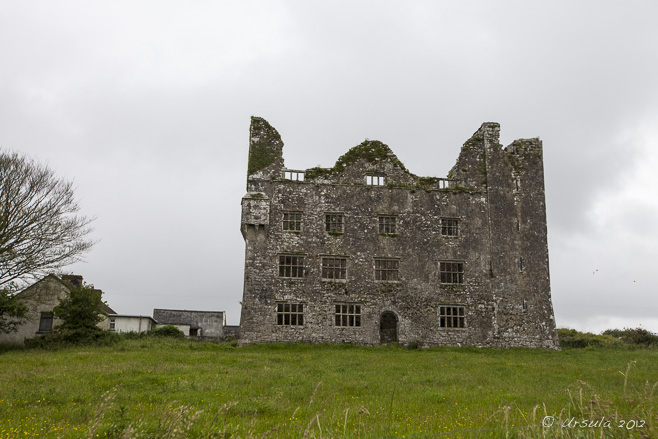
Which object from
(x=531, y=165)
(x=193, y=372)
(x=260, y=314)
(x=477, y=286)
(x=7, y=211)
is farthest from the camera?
(x=531, y=165)

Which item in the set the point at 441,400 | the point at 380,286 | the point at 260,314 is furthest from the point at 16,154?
the point at 441,400

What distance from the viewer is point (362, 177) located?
115 ft

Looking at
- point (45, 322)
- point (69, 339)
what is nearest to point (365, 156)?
point (69, 339)

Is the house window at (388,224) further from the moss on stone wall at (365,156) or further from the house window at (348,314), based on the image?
the house window at (348,314)

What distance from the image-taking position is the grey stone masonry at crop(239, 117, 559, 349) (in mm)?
32438

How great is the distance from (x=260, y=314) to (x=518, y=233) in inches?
757

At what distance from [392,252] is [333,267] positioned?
4284 millimetres

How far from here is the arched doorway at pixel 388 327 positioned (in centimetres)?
3375

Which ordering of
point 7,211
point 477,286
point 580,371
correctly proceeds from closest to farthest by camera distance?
point 580,371, point 7,211, point 477,286

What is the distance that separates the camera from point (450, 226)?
3500 centimetres

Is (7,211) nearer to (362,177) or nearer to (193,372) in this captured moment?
(193,372)

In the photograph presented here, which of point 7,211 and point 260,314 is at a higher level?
point 7,211

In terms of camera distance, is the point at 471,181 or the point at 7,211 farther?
the point at 471,181

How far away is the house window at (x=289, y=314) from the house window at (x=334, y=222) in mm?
5586
